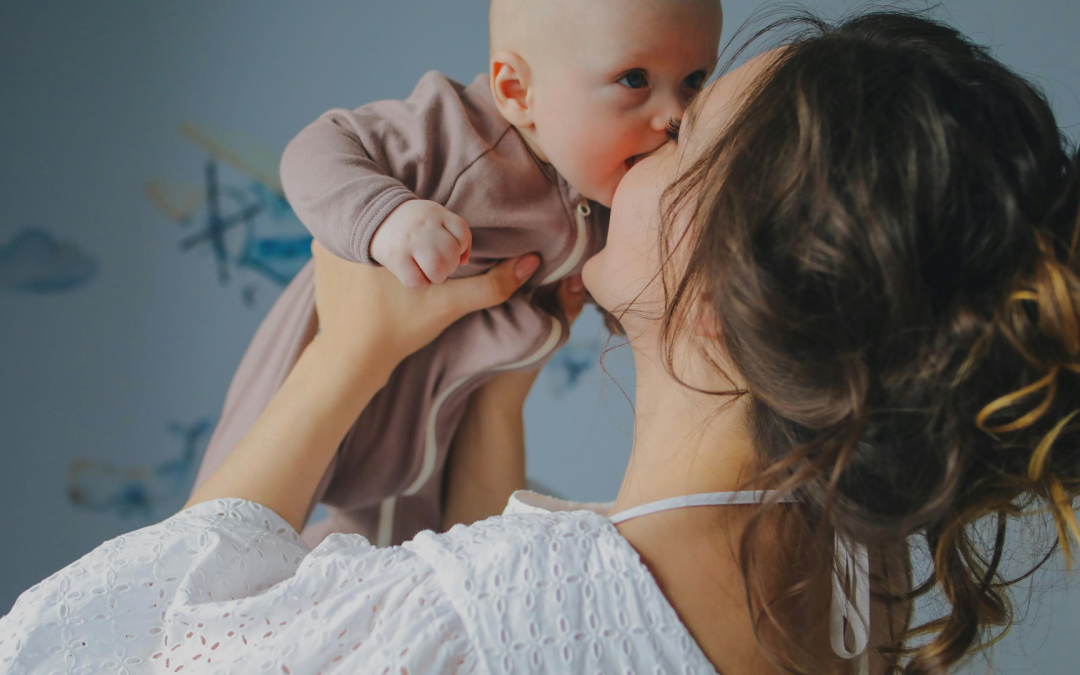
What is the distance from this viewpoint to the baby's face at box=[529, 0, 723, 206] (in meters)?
0.79

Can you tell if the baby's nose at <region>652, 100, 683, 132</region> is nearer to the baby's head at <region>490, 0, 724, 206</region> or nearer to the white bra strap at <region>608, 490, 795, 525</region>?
the baby's head at <region>490, 0, 724, 206</region>

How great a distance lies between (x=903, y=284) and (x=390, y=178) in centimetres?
52

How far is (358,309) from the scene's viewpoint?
94cm

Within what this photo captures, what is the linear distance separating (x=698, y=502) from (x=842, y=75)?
32cm

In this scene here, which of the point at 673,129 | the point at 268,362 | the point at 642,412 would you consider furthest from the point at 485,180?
the point at 268,362

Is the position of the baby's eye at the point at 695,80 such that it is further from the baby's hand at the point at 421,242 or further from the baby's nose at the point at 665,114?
the baby's hand at the point at 421,242

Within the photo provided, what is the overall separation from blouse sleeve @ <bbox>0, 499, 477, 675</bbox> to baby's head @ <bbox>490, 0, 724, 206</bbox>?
47 cm

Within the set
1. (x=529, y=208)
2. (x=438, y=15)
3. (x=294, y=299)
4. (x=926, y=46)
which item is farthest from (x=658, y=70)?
(x=438, y=15)

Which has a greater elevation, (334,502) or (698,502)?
(698,502)

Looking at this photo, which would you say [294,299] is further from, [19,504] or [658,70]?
[19,504]

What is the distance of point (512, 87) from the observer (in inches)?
35.2

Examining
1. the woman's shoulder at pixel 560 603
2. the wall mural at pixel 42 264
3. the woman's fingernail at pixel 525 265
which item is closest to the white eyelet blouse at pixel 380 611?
the woman's shoulder at pixel 560 603

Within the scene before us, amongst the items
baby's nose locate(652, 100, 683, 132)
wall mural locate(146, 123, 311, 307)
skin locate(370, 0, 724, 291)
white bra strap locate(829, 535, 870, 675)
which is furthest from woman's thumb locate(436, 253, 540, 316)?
wall mural locate(146, 123, 311, 307)

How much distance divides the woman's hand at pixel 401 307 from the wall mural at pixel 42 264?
928mm
